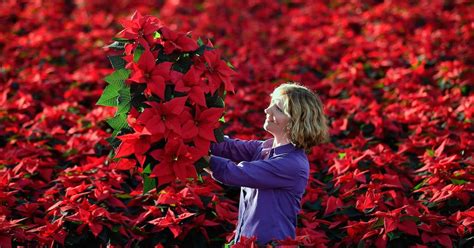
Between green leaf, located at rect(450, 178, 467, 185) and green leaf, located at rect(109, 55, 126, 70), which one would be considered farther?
green leaf, located at rect(450, 178, 467, 185)

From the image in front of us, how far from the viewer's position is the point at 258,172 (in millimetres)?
2271

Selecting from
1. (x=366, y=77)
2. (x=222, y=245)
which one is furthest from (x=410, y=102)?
(x=222, y=245)

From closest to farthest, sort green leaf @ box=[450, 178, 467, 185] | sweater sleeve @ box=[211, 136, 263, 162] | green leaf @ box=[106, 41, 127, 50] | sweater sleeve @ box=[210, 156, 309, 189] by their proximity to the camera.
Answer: sweater sleeve @ box=[210, 156, 309, 189]
green leaf @ box=[106, 41, 127, 50]
sweater sleeve @ box=[211, 136, 263, 162]
green leaf @ box=[450, 178, 467, 185]

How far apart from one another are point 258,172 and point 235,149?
331 mm

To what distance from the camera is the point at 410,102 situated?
4148mm

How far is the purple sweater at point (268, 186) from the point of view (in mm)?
2271

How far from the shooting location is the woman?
90.4 inches

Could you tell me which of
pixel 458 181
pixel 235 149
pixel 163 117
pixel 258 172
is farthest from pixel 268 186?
pixel 458 181

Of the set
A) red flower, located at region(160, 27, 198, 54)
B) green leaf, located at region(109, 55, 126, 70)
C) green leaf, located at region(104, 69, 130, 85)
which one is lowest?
green leaf, located at region(104, 69, 130, 85)

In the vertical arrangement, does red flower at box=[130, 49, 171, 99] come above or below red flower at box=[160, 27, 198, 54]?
below

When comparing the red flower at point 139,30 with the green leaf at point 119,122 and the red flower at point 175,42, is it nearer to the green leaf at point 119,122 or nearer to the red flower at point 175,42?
the red flower at point 175,42

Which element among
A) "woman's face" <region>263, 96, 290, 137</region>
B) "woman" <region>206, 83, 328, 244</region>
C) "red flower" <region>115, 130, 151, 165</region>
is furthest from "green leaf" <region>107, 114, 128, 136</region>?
"woman's face" <region>263, 96, 290, 137</region>

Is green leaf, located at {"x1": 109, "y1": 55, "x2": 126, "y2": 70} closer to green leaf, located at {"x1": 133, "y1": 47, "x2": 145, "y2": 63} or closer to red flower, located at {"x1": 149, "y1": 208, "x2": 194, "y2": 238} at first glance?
green leaf, located at {"x1": 133, "y1": 47, "x2": 145, "y2": 63}

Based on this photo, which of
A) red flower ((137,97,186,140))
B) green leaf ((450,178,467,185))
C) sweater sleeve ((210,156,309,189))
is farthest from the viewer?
green leaf ((450,178,467,185))
